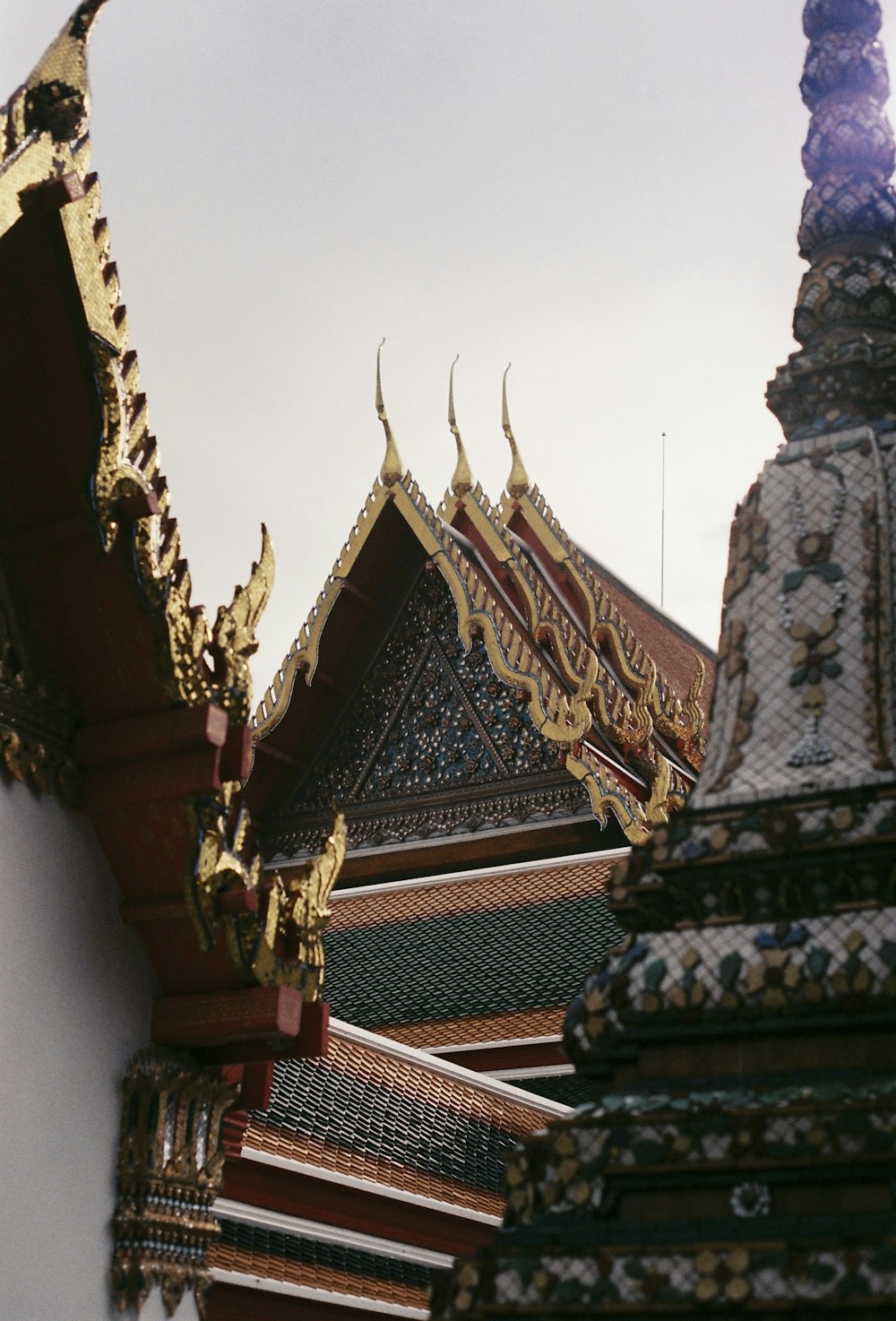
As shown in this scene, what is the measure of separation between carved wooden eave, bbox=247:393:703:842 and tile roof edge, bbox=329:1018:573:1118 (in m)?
1.70

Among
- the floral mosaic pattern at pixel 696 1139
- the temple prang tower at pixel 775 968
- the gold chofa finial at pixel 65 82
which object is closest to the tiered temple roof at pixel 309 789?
the gold chofa finial at pixel 65 82

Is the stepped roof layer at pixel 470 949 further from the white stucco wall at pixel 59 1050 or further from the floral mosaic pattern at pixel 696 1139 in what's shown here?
the floral mosaic pattern at pixel 696 1139

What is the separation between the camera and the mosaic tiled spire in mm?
2961

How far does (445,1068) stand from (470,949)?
1.87 metres

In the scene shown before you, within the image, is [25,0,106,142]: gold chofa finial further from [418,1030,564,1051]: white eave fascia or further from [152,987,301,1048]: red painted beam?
[418,1030,564,1051]: white eave fascia

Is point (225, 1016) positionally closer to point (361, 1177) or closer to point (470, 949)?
point (361, 1177)

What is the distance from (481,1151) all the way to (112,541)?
3.00m

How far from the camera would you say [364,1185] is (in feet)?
16.7

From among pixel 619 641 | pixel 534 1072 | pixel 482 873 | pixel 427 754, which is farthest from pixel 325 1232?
pixel 619 641

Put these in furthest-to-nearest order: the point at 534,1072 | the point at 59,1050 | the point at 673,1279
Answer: the point at 534,1072
the point at 59,1050
the point at 673,1279

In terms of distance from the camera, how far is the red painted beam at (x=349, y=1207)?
4.68 meters

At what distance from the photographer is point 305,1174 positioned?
485 cm

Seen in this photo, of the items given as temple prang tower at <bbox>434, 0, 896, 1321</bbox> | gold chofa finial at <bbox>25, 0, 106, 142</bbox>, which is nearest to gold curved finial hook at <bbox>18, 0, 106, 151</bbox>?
gold chofa finial at <bbox>25, 0, 106, 142</bbox>

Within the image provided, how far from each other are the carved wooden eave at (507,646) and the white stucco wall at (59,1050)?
4.24m
